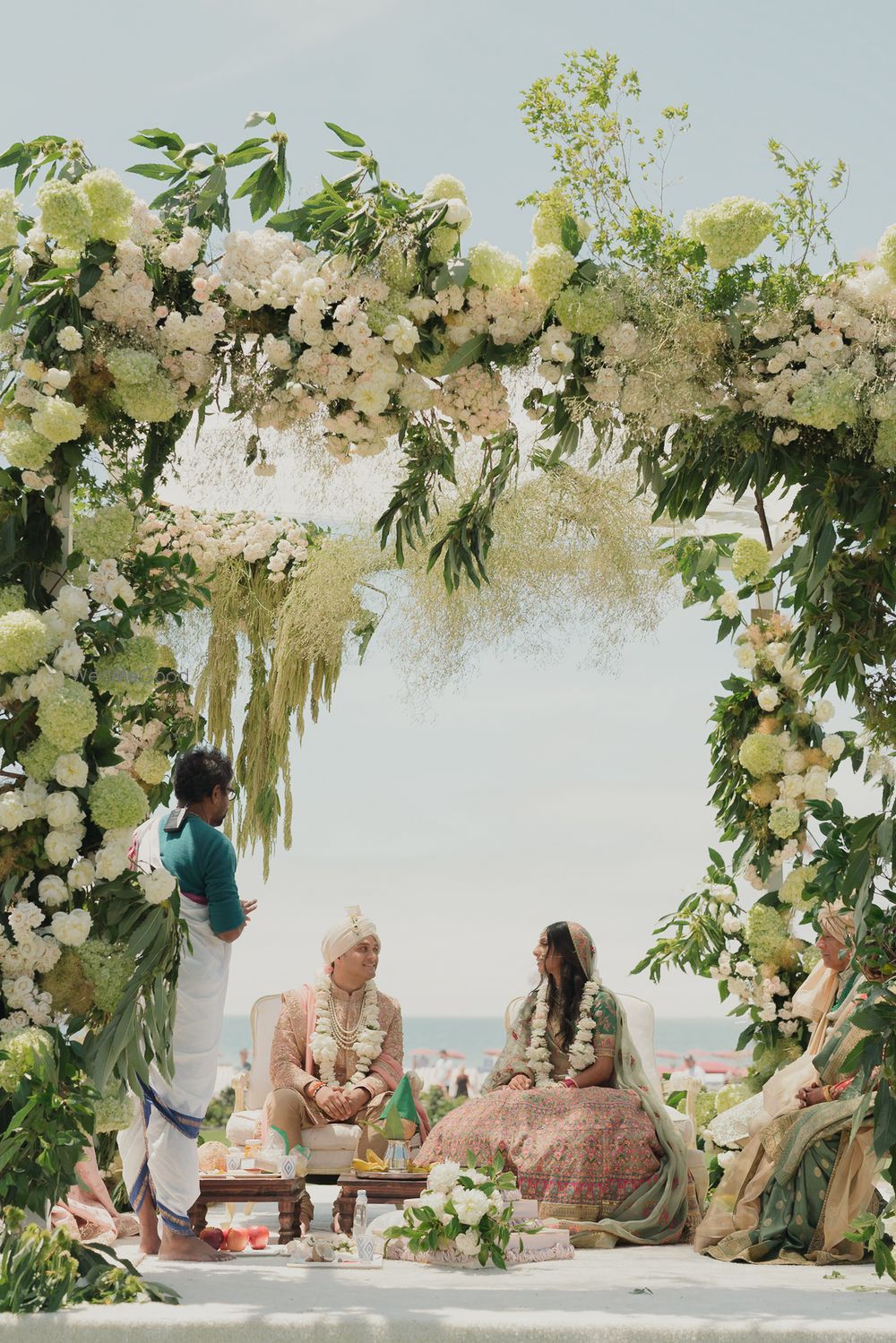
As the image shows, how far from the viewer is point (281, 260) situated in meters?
4.54

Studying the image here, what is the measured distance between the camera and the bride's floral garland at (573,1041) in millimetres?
6051

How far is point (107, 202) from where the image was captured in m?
4.20

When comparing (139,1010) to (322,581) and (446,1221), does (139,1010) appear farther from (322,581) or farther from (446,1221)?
(322,581)

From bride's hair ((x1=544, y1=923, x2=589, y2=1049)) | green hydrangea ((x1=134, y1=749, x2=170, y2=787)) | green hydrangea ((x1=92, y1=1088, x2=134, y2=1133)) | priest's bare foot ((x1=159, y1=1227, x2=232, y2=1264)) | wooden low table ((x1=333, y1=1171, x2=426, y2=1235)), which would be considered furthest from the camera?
bride's hair ((x1=544, y1=923, x2=589, y2=1049))

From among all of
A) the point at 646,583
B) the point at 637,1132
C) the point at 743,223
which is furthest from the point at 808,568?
the point at 646,583

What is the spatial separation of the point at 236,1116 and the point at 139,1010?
249 centimetres

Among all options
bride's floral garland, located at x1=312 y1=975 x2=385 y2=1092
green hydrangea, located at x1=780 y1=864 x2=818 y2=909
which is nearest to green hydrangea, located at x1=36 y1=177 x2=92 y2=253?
bride's floral garland, located at x1=312 y1=975 x2=385 y2=1092

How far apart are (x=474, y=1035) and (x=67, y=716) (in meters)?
88.6

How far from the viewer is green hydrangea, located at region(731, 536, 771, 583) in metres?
6.33

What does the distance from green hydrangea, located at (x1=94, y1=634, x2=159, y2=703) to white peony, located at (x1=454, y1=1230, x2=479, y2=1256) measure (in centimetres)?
209

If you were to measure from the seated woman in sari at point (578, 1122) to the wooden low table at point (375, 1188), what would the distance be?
353 mm

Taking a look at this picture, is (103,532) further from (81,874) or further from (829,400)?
(829,400)

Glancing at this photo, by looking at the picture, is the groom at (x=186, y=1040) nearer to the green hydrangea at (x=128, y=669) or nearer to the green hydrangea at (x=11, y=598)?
the green hydrangea at (x=128, y=669)

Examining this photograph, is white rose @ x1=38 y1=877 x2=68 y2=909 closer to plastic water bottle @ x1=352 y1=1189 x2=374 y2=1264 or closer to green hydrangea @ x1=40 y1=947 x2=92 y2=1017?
green hydrangea @ x1=40 y1=947 x2=92 y2=1017
